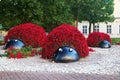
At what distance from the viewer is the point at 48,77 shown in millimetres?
9719

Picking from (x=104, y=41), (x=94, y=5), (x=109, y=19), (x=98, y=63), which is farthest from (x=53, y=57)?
(x=109, y=19)

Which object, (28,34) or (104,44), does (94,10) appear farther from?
(28,34)

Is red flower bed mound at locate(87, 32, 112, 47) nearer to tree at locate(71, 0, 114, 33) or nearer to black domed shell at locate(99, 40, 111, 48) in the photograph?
black domed shell at locate(99, 40, 111, 48)

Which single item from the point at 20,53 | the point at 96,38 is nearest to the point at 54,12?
the point at 96,38

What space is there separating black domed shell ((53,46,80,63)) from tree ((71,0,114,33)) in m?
21.2

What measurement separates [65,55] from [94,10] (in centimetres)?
2423

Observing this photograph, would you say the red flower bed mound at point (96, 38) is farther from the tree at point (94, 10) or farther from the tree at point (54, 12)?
the tree at point (94, 10)

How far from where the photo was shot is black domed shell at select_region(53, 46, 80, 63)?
1330 centimetres

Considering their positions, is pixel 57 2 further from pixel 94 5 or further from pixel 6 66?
pixel 6 66

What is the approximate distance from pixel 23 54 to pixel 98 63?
12.6 ft

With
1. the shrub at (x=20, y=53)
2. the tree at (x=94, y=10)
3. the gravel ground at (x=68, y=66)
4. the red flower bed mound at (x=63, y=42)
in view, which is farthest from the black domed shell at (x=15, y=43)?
the tree at (x=94, y=10)

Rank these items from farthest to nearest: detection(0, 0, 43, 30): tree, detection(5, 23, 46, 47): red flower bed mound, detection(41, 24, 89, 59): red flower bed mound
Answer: detection(0, 0, 43, 30): tree, detection(5, 23, 46, 47): red flower bed mound, detection(41, 24, 89, 59): red flower bed mound

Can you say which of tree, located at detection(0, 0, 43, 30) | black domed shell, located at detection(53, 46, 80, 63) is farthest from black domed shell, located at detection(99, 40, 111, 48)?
black domed shell, located at detection(53, 46, 80, 63)

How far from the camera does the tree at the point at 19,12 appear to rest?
989 inches
